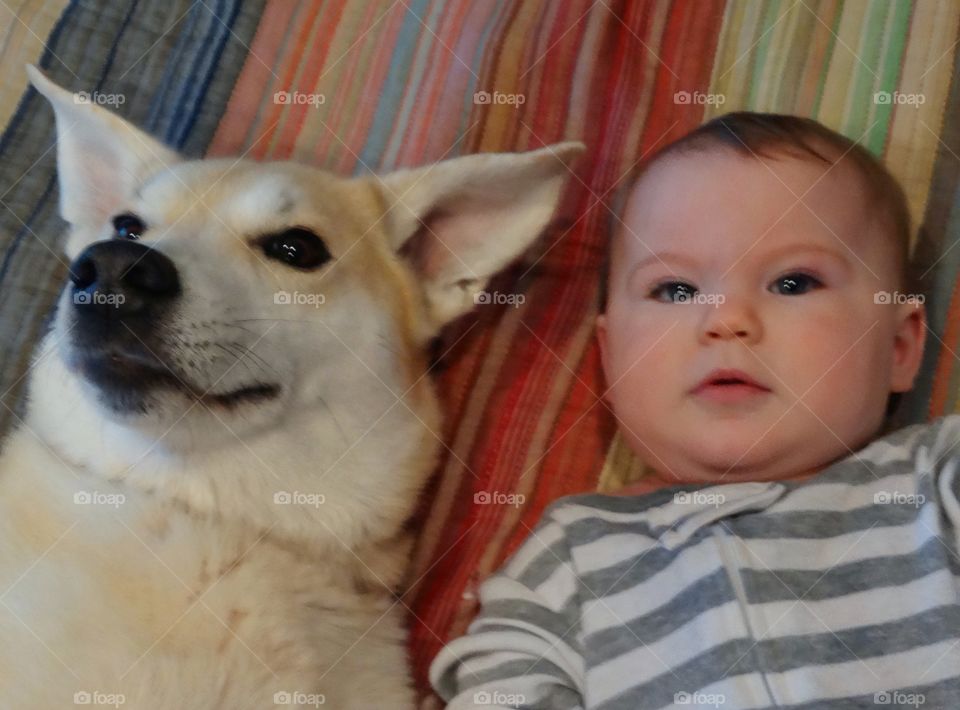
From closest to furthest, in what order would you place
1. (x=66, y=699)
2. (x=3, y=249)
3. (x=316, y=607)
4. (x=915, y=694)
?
(x=66, y=699) → (x=915, y=694) → (x=316, y=607) → (x=3, y=249)

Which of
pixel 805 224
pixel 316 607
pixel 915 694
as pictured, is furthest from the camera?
pixel 805 224

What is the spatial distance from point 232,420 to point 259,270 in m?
0.26

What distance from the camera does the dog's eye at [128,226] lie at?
1.56 m

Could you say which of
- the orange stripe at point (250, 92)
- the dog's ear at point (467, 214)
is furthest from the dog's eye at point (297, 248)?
the orange stripe at point (250, 92)

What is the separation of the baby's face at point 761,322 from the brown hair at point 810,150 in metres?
0.03

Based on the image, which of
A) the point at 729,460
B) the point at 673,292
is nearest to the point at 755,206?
the point at 673,292

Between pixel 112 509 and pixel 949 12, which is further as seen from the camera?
pixel 949 12

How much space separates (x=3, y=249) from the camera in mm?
1785

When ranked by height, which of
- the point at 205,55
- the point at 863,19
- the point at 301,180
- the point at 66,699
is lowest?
the point at 66,699

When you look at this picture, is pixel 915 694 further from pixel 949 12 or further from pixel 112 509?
pixel 949 12

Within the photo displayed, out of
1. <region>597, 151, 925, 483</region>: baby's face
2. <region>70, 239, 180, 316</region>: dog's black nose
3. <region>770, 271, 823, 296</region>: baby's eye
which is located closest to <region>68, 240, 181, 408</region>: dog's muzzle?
<region>70, 239, 180, 316</region>: dog's black nose

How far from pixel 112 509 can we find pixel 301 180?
68cm

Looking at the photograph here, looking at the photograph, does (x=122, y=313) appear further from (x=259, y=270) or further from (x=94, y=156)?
(x=94, y=156)

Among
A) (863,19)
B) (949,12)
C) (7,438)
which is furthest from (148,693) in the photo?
(949,12)
